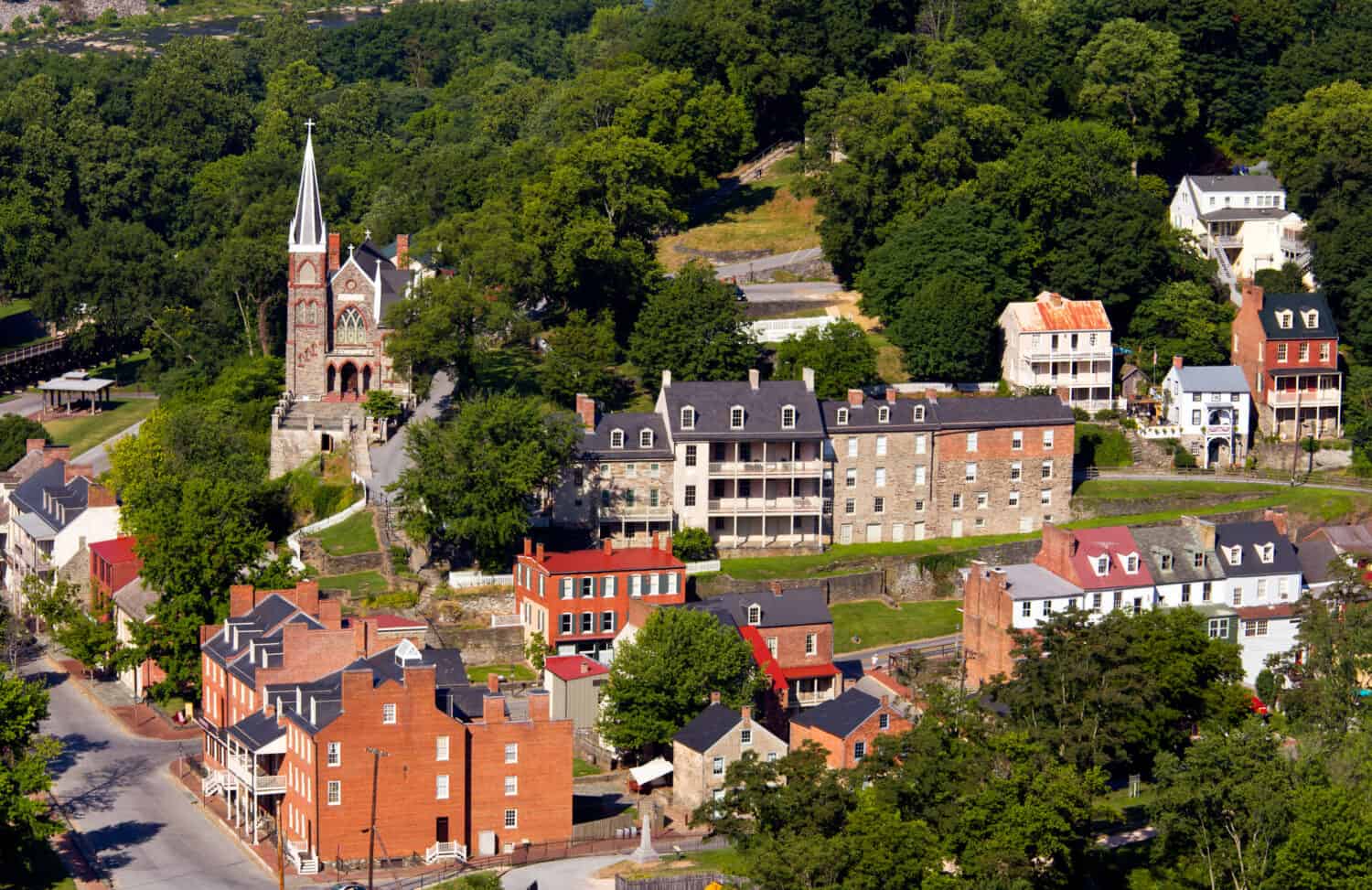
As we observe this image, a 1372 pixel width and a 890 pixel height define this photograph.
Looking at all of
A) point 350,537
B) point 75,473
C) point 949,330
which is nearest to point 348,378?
point 75,473

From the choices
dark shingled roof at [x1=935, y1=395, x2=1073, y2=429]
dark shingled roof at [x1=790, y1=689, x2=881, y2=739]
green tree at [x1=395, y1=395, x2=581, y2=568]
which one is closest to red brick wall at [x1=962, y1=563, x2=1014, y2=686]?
dark shingled roof at [x1=790, y1=689, x2=881, y2=739]

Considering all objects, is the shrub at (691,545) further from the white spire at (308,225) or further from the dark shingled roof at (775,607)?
the white spire at (308,225)

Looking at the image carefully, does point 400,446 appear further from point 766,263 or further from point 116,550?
point 766,263

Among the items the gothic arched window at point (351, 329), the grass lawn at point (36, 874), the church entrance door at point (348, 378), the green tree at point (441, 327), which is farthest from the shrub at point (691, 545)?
the grass lawn at point (36, 874)

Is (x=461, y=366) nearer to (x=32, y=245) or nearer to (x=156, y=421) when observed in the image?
(x=156, y=421)

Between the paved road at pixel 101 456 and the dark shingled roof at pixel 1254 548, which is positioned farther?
the paved road at pixel 101 456

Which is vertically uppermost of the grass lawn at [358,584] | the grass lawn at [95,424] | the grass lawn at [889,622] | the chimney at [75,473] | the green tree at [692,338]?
the green tree at [692,338]

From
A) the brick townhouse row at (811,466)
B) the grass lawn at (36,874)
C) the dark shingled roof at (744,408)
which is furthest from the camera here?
the dark shingled roof at (744,408)
